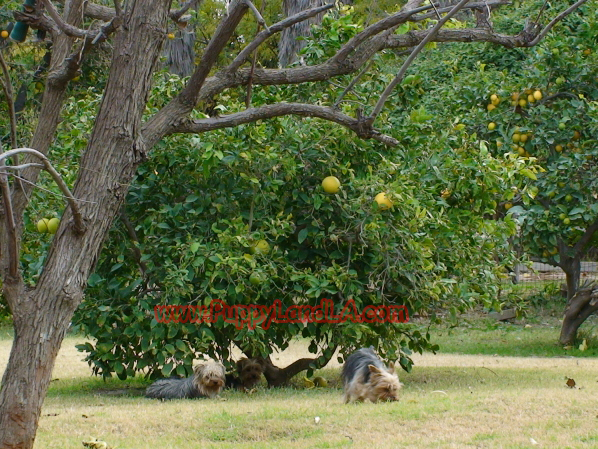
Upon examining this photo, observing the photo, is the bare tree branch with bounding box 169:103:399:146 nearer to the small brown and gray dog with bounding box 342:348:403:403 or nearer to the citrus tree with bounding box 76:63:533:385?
the citrus tree with bounding box 76:63:533:385

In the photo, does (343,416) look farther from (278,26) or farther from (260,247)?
(278,26)

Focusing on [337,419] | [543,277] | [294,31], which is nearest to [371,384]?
[337,419]

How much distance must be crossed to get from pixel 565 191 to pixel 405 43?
242 inches

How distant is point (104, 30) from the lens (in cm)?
559

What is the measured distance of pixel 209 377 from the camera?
7824 mm

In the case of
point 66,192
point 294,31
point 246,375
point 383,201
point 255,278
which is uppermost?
point 294,31

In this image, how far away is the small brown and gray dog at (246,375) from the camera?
339 inches

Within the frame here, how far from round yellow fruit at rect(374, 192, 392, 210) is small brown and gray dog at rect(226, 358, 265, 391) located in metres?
2.22

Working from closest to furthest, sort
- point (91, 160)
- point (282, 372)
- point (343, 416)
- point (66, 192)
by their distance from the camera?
point (66, 192), point (91, 160), point (343, 416), point (282, 372)

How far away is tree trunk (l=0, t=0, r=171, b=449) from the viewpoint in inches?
182

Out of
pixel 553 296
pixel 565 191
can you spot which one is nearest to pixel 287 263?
pixel 565 191

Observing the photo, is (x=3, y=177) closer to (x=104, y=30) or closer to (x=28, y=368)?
(x=28, y=368)

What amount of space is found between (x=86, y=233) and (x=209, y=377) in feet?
11.0

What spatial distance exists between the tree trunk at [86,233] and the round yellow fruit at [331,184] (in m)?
3.08
